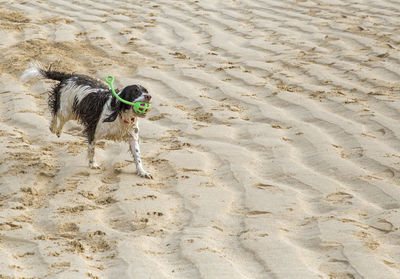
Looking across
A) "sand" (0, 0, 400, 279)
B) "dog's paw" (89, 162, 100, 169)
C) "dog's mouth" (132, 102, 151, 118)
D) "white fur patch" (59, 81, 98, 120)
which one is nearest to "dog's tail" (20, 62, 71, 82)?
"white fur patch" (59, 81, 98, 120)

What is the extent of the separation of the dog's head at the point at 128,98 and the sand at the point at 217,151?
1.78 ft

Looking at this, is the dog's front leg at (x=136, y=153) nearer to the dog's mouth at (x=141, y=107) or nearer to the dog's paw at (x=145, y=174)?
the dog's paw at (x=145, y=174)

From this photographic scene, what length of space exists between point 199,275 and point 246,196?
145 cm

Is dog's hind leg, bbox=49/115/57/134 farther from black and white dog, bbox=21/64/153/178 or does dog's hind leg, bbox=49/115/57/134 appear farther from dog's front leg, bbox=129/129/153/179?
dog's front leg, bbox=129/129/153/179

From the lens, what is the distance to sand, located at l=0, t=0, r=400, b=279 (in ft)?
14.4

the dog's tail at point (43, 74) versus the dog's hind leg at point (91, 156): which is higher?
the dog's tail at point (43, 74)

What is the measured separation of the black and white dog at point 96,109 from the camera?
5965 millimetres

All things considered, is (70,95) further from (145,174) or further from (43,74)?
(145,174)

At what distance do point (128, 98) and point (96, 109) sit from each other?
0.56 m

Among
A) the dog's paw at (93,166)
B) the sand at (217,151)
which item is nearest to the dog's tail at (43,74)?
the sand at (217,151)

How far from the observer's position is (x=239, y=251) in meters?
4.45

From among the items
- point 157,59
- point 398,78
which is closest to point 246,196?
point 398,78

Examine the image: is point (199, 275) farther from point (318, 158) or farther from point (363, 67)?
point (363, 67)

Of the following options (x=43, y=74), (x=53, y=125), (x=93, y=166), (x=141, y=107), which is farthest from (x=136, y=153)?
(x=43, y=74)
